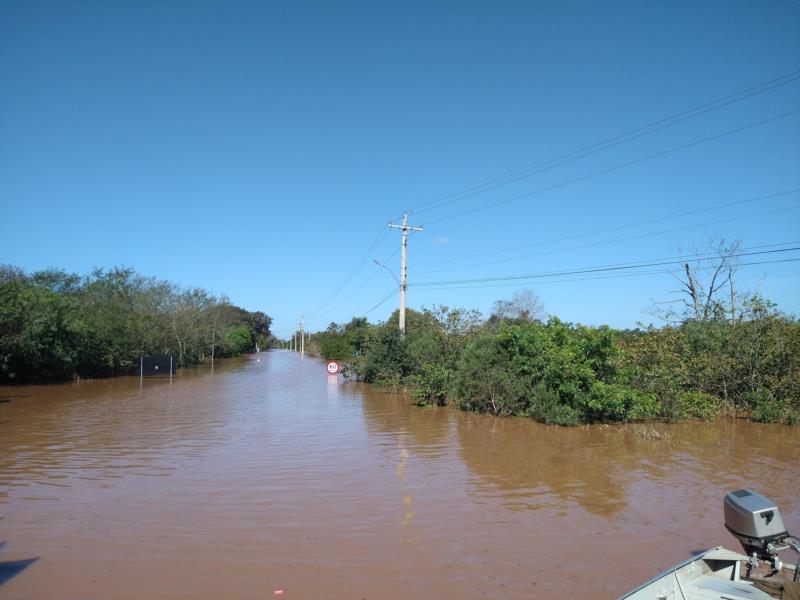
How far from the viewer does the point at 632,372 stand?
610 inches

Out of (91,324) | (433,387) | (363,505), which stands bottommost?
(363,505)

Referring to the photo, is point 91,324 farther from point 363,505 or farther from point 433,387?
point 363,505

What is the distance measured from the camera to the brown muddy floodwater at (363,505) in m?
5.32

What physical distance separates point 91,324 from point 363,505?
2888cm

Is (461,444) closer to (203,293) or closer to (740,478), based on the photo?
(740,478)

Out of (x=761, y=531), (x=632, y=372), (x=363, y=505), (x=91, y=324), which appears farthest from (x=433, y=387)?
(x=91, y=324)

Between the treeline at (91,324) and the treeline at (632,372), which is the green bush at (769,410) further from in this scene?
the treeline at (91,324)

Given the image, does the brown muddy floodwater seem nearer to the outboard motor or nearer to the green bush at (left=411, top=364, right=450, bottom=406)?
the outboard motor

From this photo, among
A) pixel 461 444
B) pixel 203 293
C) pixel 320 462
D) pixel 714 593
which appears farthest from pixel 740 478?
pixel 203 293

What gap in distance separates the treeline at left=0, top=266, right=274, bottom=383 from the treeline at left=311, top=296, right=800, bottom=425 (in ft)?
60.9

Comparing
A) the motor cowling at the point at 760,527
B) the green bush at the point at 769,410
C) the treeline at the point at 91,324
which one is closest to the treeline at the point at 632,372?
the green bush at the point at 769,410

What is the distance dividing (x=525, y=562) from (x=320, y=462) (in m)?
5.43

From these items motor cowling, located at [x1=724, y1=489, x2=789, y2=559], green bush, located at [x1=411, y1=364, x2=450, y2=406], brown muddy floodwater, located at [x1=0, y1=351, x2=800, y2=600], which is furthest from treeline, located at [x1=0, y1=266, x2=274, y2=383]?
motor cowling, located at [x1=724, y1=489, x2=789, y2=559]

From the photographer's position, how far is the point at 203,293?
59.1m
